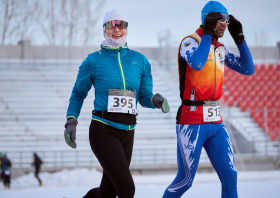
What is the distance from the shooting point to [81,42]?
19.2m

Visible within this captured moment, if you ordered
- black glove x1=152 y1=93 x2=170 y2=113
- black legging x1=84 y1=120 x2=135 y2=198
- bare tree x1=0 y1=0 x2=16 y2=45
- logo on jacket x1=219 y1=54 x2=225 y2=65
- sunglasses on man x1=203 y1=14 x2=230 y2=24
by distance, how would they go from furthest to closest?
bare tree x1=0 y1=0 x2=16 y2=45 < logo on jacket x1=219 y1=54 x2=225 y2=65 < sunglasses on man x1=203 y1=14 x2=230 y2=24 < black glove x1=152 y1=93 x2=170 y2=113 < black legging x1=84 y1=120 x2=135 y2=198

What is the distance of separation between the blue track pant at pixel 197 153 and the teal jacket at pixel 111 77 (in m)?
0.32

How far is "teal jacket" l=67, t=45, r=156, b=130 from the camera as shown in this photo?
2.40 metres

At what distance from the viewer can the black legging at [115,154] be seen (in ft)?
7.25

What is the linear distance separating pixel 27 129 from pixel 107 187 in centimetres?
846

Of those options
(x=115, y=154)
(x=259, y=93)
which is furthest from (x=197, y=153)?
(x=259, y=93)

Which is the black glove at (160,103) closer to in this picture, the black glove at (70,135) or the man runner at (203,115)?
the man runner at (203,115)

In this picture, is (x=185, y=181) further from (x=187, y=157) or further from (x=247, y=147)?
(x=247, y=147)

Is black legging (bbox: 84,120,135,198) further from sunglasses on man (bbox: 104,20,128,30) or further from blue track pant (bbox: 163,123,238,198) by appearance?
sunglasses on man (bbox: 104,20,128,30)

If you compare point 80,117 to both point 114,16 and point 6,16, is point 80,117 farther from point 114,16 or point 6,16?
point 114,16

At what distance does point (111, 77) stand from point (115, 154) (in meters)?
0.49

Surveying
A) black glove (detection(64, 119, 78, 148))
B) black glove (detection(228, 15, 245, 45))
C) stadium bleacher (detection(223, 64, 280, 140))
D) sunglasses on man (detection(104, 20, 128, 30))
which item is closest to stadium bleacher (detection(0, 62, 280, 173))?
stadium bleacher (detection(223, 64, 280, 140))

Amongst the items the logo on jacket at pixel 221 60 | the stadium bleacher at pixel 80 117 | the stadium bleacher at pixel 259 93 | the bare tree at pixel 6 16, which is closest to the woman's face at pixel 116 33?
the logo on jacket at pixel 221 60

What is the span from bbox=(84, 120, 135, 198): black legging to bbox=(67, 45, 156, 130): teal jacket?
5cm
